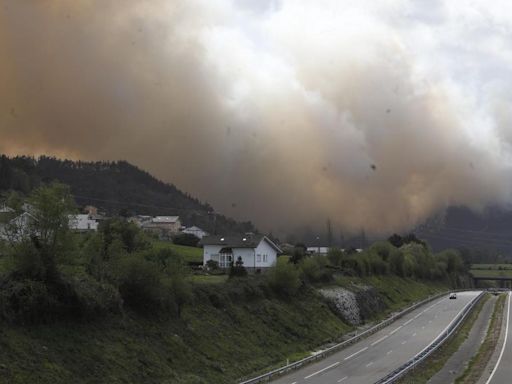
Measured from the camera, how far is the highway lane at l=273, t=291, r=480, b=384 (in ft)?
155

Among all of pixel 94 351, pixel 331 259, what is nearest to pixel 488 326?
pixel 331 259

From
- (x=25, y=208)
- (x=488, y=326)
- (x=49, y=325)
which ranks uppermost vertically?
(x=25, y=208)

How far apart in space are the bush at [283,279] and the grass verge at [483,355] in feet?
79.7

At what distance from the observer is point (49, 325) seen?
3894cm

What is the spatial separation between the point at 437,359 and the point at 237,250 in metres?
51.4

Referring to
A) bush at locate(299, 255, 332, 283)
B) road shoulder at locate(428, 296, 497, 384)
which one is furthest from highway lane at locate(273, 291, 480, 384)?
bush at locate(299, 255, 332, 283)

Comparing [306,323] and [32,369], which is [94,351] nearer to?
[32,369]

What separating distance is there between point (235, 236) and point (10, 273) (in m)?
69.5

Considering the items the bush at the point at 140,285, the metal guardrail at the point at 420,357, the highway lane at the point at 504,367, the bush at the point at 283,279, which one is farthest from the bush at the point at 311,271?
the bush at the point at 140,285

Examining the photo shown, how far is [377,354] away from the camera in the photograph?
59.7 metres

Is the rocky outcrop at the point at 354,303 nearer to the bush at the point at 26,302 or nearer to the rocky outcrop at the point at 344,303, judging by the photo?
the rocky outcrop at the point at 344,303

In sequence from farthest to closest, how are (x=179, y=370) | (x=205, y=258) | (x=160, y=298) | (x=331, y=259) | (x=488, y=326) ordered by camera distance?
(x=331, y=259), (x=205, y=258), (x=488, y=326), (x=160, y=298), (x=179, y=370)

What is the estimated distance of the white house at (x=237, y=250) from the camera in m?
102

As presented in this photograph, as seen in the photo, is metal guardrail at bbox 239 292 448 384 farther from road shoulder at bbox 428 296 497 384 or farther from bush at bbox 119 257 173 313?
road shoulder at bbox 428 296 497 384
